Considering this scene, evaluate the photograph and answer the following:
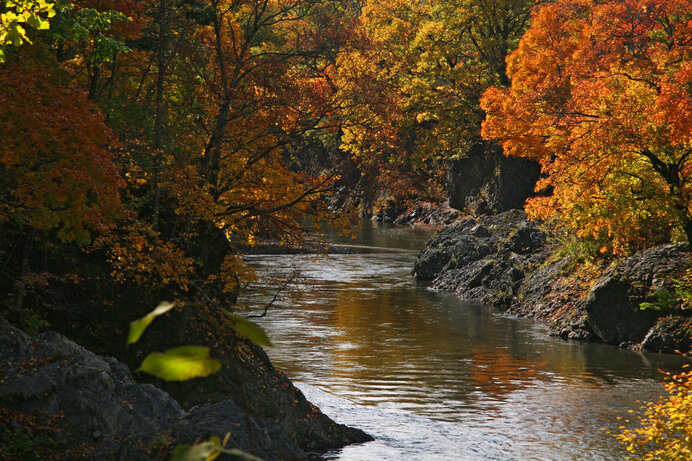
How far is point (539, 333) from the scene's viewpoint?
86.3ft

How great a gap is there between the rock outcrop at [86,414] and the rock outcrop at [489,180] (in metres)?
40.9

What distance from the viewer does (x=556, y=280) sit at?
29.9 metres

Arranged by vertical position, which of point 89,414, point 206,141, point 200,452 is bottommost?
point 89,414

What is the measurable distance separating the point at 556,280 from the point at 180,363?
2964 centimetres

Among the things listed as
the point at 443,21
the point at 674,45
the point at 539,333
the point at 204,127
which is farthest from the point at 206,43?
the point at 443,21

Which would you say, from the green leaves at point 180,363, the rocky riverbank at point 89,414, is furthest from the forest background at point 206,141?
the green leaves at point 180,363

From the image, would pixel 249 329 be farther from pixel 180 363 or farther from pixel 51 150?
pixel 51 150

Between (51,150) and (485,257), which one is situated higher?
(51,150)

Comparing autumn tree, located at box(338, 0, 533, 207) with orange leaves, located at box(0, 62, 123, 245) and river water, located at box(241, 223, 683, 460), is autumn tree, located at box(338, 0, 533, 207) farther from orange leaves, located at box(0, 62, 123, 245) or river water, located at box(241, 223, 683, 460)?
orange leaves, located at box(0, 62, 123, 245)

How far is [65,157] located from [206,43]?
35.9 feet

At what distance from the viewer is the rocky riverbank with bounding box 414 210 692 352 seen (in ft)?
79.1

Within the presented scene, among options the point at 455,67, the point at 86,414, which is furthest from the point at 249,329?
the point at 455,67

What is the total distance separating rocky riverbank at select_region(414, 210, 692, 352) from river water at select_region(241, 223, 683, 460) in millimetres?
865

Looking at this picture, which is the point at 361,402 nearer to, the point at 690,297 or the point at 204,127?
the point at 204,127
